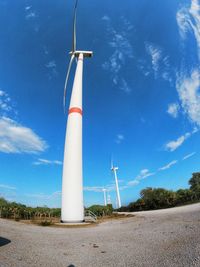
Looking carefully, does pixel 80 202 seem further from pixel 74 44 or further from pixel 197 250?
pixel 74 44

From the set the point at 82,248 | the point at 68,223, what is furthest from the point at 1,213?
the point at 82,248

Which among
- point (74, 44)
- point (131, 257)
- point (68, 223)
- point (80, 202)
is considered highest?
point (74, 44)

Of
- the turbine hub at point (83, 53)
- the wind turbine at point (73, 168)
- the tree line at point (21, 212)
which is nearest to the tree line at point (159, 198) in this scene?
the tree line at point (21, 212)

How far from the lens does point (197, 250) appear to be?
6551 millimetres

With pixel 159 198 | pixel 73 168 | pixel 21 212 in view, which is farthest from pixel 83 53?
pixel 159 198

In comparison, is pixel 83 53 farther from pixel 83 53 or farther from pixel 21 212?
pixel 21 212

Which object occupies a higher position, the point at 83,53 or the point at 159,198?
the point at 83,53

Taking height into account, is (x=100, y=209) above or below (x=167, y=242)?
above

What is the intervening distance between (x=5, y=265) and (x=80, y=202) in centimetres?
1410

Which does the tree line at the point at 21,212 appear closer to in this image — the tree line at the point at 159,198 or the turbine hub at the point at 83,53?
the turbine hub at the point at 83,53

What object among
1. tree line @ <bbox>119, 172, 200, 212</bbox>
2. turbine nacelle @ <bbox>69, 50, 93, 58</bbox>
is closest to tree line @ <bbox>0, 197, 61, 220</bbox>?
turbine nacelle @ <bbox>69, 50, 93, 58</bbox>

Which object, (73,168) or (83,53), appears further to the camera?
(83,53)

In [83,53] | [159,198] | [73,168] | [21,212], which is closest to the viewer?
[73,168]

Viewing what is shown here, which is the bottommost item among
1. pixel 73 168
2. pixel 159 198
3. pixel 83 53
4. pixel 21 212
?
pixel 21 212
